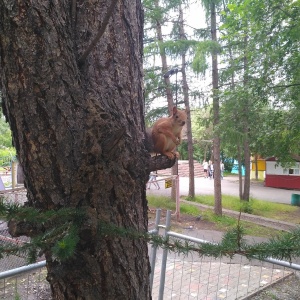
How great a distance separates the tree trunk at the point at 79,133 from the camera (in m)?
1.07

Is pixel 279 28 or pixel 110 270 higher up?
pixel 279 28

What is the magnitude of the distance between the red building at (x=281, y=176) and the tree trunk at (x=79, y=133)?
1904cm

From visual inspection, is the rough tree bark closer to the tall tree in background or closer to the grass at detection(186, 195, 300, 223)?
the tall tree in background

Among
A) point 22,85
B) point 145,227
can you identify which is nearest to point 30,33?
point 22,85

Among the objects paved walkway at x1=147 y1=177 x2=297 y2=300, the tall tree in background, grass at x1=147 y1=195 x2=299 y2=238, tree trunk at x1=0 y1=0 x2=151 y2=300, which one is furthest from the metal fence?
the tall tree in background

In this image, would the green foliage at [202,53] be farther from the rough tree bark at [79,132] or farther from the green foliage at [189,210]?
the rough tree bark at [79,132]

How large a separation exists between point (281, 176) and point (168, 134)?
18.9m

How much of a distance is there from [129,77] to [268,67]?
22.8 ft

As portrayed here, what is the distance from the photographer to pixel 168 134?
2.55 m

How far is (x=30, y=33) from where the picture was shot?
3.46ft

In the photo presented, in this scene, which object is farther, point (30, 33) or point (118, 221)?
point (118, 221)

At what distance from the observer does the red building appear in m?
19.2

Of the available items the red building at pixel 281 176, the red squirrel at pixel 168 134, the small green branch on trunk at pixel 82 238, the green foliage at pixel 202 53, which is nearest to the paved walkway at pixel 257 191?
the red building at pixel 281 176

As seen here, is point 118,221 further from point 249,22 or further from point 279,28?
point 249,22
